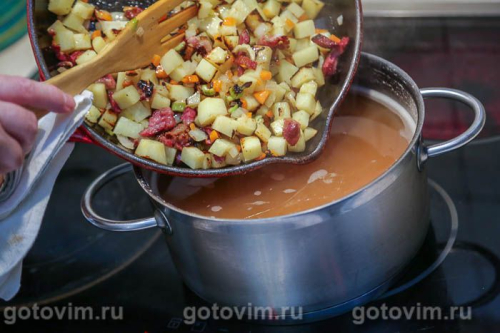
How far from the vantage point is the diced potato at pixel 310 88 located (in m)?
1.13

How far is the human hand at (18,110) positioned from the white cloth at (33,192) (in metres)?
0.08

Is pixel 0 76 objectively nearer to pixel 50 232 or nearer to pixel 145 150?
pixel 145 150

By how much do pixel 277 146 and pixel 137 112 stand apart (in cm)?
26

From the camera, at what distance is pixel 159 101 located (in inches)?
43.5

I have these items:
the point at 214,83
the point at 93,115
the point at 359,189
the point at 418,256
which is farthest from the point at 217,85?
the point at 418,256

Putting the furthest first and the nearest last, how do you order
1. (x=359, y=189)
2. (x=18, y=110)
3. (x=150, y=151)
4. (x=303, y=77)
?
(x=303, y=77)
(x=150, y=151)
(x=359, y=189)
(x=18, y=110)

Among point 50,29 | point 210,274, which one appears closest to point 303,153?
point 210,274

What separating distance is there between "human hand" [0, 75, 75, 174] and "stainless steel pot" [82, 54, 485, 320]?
238 millimetres

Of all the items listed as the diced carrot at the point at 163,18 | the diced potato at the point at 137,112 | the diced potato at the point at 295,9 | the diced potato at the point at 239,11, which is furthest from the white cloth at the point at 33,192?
the diced potato at the point at 295,9

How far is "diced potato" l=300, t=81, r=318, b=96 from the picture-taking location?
1.13 metres

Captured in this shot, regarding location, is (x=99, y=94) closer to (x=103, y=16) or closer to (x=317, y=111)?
→ (x=103, y=16)

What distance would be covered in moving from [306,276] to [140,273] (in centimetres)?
37

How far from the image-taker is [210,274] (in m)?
1.03

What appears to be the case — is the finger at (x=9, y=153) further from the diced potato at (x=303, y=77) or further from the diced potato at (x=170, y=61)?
the diced potato at (x=303, y=77)
